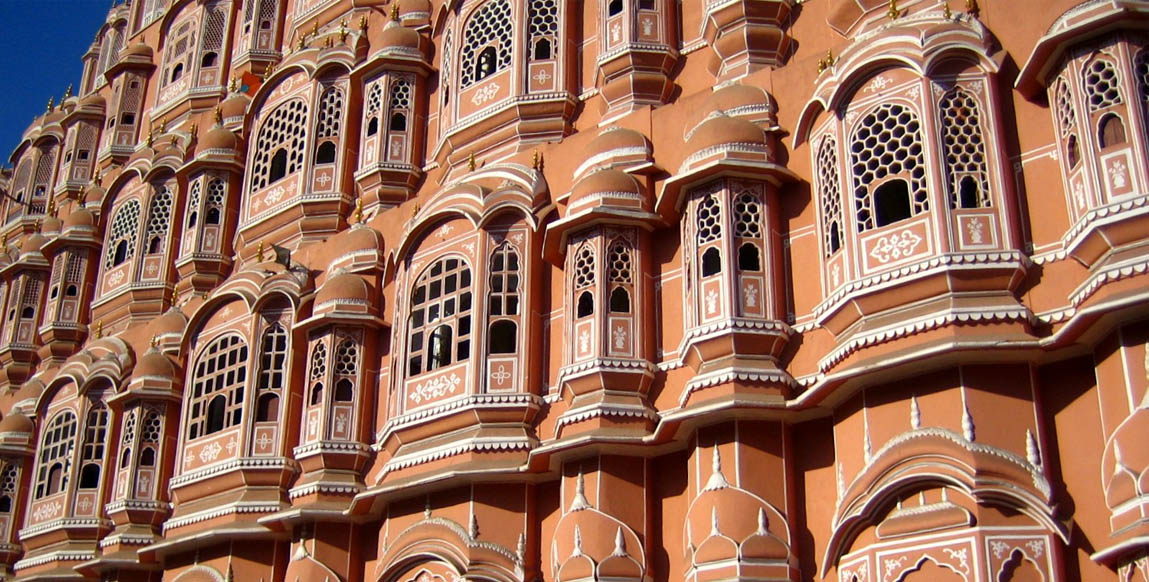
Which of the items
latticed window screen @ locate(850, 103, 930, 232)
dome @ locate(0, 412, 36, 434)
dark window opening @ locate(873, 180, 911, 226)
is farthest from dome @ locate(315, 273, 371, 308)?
dome @ locate(0, 412, 36, 434)

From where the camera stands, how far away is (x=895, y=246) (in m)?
12.2

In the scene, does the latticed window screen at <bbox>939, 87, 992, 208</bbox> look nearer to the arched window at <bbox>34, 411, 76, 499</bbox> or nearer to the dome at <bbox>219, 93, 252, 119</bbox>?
the arched window at <bbox>34, 411, 76, 499</bbox>

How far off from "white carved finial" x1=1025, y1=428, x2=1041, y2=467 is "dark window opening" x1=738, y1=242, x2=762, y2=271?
361 centimetres

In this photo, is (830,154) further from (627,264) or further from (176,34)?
(176,34)

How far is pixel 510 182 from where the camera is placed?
16328 mm

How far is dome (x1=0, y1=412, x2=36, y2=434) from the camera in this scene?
76.8 feet

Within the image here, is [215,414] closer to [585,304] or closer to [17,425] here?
A: [17,425]

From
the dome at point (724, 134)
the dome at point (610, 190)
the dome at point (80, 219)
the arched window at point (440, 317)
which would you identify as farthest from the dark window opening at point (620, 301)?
the dome at point (80, 219)

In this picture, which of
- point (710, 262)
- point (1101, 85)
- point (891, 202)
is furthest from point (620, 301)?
point (1101, 85)

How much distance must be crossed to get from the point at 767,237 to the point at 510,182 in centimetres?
403

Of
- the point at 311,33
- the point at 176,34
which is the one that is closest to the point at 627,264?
the point at 311,33

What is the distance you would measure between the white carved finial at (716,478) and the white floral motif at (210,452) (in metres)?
8.67

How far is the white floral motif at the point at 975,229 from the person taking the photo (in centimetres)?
1190

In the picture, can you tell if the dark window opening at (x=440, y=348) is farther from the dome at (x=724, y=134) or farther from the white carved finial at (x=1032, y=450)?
the white carved finial at (x=1032, y=450)
